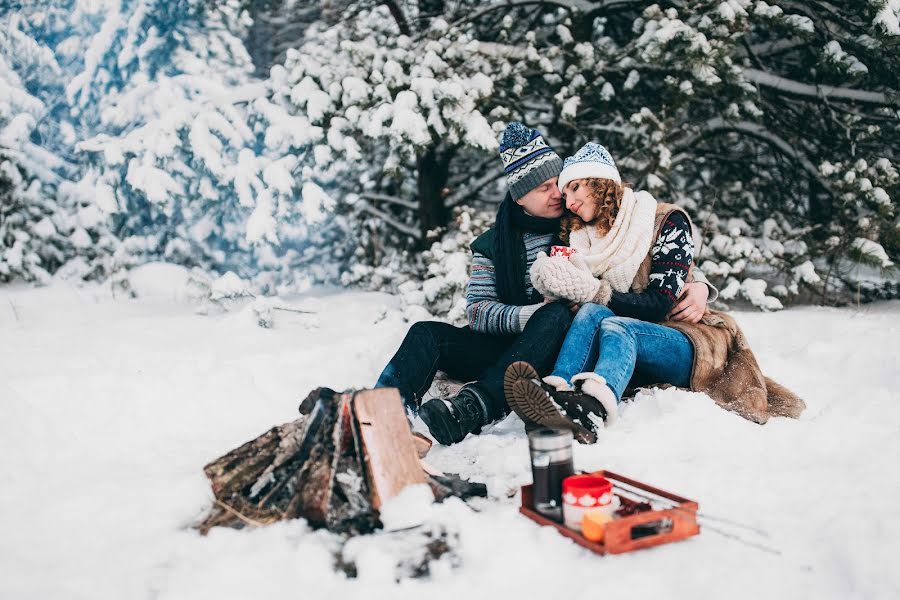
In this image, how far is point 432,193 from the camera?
6.23 m

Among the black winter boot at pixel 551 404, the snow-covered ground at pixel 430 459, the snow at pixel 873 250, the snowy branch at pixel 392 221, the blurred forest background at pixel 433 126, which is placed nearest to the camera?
the snow-covered ground at pixel 430 459

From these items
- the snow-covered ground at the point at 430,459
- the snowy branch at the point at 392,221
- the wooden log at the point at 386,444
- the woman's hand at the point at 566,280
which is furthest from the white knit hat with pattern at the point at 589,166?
the snowy branch at the point at 392,221

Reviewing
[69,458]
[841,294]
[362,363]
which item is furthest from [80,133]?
[841,294]

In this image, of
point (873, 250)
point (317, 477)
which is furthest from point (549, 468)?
point (873, 250)

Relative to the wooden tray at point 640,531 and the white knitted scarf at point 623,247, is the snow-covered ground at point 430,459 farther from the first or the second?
the white knitted scarf at point 623,247

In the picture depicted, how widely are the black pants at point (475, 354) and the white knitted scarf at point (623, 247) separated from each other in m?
0.28

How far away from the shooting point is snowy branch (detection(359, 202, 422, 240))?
6484 millimetres

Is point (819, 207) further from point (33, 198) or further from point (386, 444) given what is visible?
point (33, 198)

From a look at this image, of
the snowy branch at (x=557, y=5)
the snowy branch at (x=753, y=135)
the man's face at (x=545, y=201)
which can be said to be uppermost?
the snowy branch at (x=557, y=5)

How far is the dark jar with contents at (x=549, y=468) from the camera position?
191 centimetres

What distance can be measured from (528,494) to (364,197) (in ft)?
17.2

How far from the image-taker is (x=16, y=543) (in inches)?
75.6

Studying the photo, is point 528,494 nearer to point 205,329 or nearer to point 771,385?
point 771,385

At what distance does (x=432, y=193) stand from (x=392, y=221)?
2.23 feet
